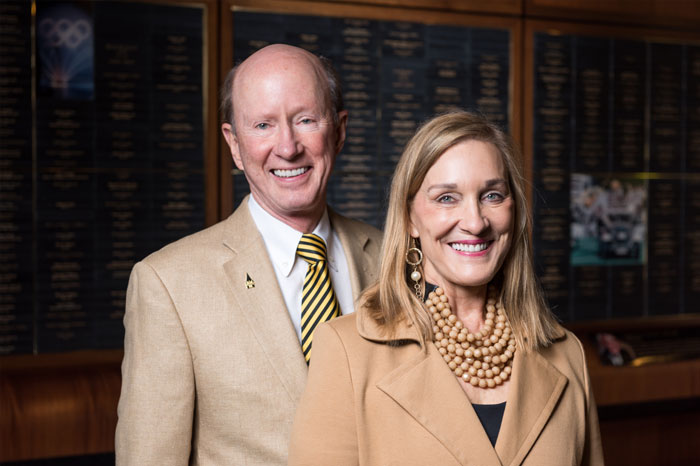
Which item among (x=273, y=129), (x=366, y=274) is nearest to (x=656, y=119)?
(x=366, y=274)

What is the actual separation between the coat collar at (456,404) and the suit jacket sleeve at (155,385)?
499 millimetres

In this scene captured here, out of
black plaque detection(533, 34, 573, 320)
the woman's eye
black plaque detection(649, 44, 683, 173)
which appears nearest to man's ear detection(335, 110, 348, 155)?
the woman's eye

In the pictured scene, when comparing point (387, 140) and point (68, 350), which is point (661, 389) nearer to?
point (387, 140)

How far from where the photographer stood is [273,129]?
1959 millimetres

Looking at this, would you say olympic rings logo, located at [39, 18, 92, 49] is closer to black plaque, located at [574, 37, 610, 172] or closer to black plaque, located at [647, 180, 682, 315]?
black plaque, located at [574, 37, 610, 172]

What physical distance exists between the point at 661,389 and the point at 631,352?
0.79 feet

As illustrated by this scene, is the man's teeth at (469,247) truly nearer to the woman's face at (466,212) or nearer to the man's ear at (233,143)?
the woman's face at (466,212)

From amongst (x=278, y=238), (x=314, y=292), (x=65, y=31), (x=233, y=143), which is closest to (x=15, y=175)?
(x=65, y=31)

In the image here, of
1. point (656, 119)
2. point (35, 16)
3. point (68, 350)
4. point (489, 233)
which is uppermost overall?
point (35, 16)

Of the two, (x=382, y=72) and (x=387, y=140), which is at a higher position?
(x=382, y=72)

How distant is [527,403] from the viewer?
1634 mm

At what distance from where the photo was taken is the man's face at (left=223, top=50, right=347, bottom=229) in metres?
1.94

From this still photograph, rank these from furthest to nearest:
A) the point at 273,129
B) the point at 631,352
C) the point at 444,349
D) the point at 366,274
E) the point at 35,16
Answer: the point at 631,352 < the point at 35,16 < the point at 366,274 < the point at 273,129 < the point at 444,349

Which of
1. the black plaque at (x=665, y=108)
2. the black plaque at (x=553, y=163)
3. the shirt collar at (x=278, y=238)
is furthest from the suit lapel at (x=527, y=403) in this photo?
the black plaque at (x=665, y=108)
